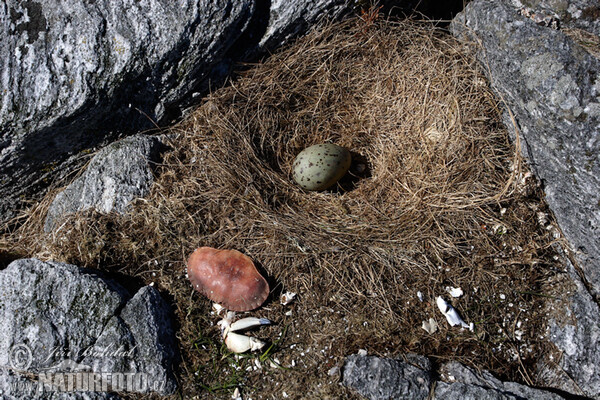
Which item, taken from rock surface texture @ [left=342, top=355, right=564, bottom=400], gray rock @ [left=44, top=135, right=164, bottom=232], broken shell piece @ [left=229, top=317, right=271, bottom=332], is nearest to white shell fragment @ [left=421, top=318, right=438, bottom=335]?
→ rock surface texture @ [left=342, top=355, right=564, bottom=400]

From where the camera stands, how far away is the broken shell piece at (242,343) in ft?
7.72

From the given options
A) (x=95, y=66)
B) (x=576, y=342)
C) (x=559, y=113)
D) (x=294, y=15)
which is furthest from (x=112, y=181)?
(x=576, y=342)

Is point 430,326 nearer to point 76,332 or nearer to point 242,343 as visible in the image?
point 242,343

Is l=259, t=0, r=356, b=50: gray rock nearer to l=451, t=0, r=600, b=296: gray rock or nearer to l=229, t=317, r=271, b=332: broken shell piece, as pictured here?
l=451, t=0, r=600, b=296: gray rock

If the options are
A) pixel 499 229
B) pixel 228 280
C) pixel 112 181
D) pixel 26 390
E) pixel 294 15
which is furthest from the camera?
pixel 294 15

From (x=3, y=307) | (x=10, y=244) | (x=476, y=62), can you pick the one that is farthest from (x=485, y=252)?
(x=10, y=244)

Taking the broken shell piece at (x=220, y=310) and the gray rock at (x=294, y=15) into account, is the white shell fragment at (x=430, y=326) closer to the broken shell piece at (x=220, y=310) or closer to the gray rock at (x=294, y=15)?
the broken shell piece at (x=220, y=310)

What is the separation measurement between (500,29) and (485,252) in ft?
4.57

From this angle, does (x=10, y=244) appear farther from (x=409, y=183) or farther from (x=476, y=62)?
(x=476, y=62)

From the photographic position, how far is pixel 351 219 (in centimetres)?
287

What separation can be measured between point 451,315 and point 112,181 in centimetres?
212

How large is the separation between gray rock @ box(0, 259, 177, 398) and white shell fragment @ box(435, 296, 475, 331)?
1.43 m

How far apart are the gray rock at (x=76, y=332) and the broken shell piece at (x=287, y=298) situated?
2.03 feet

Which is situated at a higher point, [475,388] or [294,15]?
[294,15]
